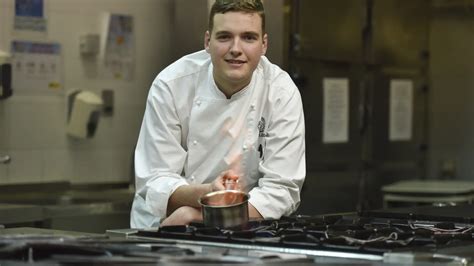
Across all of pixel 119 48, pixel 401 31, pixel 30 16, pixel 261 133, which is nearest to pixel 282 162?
pixel 261 133

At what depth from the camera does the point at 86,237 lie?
6.26ft

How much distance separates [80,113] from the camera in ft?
13.3

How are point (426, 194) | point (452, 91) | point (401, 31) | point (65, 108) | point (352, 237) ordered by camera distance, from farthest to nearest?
1. point (452, 91)
2. point (401, 31)
3. point (426, 194)
4. point (65, 108)
5. point (352, 237)

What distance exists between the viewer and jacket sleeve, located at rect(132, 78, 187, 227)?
2.52m

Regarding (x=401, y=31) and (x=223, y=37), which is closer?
Answer: (x=223, y=37)

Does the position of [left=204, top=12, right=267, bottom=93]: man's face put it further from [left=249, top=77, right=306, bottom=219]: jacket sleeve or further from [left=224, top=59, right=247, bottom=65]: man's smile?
[left=249, top=77, right=306, bottom=219]: jacket sleeve

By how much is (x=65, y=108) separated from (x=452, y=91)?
2.73 metres

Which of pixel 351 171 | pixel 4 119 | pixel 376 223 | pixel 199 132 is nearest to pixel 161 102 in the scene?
pixel 199 132

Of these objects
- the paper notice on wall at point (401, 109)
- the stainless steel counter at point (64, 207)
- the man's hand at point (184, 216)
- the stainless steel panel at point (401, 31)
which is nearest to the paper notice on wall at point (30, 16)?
the stainless steel counter at point (64, 207)

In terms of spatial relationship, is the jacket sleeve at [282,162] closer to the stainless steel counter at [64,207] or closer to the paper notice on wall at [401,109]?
the stainless steel counter at [64,207]

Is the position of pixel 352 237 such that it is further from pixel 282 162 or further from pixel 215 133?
pixel 215 133

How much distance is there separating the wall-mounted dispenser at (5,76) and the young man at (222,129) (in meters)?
1.32

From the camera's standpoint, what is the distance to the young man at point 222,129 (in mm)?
2520

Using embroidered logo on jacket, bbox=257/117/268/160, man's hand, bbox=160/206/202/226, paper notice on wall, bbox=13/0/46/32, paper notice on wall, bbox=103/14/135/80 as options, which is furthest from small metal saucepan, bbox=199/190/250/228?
paper notice on wall, bbox=103/14/135/80
